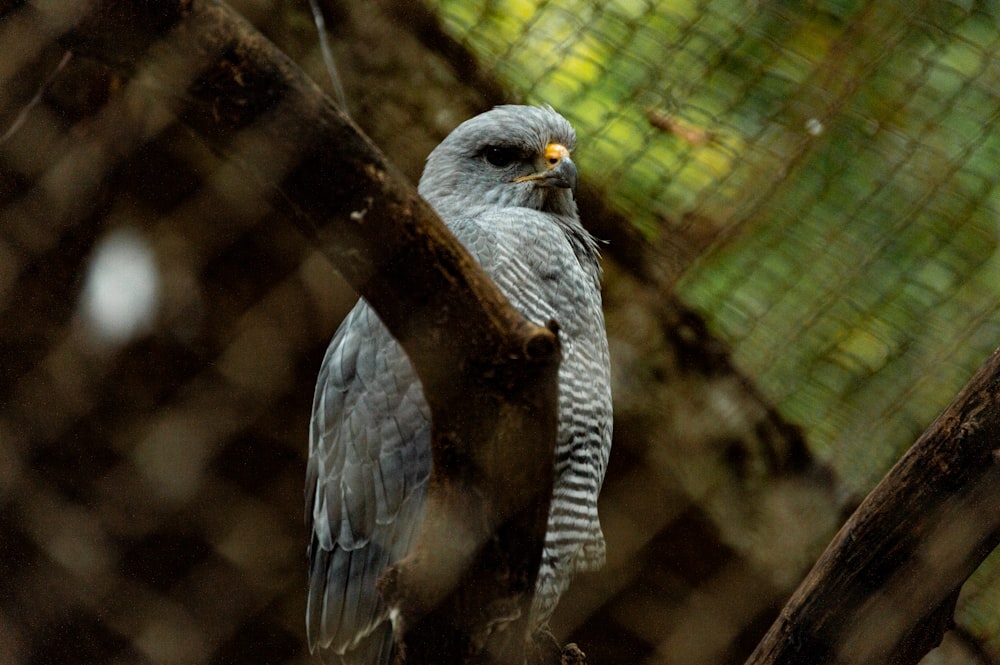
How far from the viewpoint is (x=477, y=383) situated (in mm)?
1038

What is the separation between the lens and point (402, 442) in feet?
5.47

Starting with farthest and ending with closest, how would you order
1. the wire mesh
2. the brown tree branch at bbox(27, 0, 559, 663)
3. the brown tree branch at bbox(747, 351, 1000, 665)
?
the wire mesh < the brown tree branch at bbox(747, 351, 1000, 665) < the brown tree branch at bbox(27, 0, 559, 663)

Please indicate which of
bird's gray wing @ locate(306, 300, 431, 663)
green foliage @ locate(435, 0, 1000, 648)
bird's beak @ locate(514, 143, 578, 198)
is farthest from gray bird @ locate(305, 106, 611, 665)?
green foliage @ locate(435, 0, 1000, 648)

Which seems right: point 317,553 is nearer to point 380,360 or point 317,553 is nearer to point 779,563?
point 380,360

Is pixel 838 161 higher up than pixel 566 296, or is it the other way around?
pixel 838 161

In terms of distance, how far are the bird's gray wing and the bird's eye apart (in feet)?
1.83

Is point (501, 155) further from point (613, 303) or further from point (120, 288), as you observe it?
point (120, 288)

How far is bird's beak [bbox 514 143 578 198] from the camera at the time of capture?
6.66 ft

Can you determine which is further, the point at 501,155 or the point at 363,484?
the point at 501,155

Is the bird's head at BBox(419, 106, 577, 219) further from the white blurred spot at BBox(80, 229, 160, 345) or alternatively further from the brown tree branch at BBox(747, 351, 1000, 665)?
the brown tree branch at BBox(747, 351, 1000, 665)

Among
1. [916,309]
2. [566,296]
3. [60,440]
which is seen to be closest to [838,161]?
[916,309]

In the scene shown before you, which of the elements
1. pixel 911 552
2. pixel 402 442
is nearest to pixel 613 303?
pixel 402 442

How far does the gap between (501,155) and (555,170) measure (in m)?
0.16

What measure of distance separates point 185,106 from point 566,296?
3.06 ft
